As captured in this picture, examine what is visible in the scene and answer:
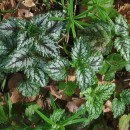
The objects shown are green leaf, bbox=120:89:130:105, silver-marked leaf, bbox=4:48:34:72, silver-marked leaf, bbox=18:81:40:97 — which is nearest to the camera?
silver-marked leaf, bbox=4:48:34:72

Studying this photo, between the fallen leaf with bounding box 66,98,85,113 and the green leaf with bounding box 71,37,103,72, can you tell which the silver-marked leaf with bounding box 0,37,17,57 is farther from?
the fallen leaf with bounding box 66,98,85,113

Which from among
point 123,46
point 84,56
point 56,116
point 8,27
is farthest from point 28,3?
point 56,116

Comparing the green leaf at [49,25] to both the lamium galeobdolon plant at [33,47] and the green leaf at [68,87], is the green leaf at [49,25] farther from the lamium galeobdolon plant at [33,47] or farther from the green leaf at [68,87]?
the green leaf at [68,87]

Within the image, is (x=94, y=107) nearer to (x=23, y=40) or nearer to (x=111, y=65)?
(x=111, y=65)

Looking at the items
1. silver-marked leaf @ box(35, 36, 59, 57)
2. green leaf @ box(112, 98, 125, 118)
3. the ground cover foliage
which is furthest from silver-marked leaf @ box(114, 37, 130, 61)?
silver-marked leaf @ box(35, 36, 59, 57)

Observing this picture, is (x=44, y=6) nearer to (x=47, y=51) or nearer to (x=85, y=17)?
(x=85, y=17)

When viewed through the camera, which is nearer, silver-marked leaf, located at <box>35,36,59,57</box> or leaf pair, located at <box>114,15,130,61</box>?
silver-marked leaf, located at <box>35,36,59,57</box>
